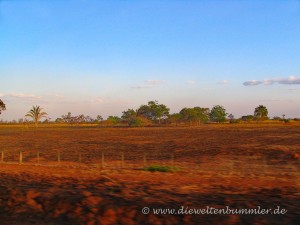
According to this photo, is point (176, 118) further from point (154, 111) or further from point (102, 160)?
point (102, 160)

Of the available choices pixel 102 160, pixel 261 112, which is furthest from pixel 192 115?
pixel 102 160

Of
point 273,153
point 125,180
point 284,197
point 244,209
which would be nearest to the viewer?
point 244,209

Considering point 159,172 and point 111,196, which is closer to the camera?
point 111,196

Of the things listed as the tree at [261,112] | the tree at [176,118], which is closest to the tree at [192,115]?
the tree at [176,118]

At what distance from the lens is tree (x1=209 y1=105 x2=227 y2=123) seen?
148625 mm

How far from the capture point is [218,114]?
15162cm

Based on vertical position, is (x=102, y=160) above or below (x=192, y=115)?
below

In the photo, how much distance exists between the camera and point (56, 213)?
26.7ft

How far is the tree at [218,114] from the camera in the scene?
148625mm

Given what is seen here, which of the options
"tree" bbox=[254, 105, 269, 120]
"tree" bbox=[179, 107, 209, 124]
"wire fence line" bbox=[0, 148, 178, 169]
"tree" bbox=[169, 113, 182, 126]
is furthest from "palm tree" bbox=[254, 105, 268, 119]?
"wire fence line" bbox=[0, 148, 178, 169]

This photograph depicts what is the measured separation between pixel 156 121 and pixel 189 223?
147429mm

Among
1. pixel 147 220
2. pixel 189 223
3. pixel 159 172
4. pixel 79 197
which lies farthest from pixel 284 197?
pixel 159 172

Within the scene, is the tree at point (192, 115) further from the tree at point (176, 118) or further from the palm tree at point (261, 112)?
the palm tree at point (261, 112)

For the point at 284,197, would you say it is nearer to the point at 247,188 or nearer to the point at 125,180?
the point at 247,188
